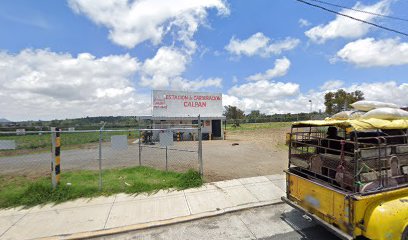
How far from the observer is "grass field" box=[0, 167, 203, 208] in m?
6.27

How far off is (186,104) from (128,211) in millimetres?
20508

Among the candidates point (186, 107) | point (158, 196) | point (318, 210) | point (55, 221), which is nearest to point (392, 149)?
point (318, 210)

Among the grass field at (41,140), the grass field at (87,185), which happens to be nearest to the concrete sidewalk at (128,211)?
the grass field at (87,185)

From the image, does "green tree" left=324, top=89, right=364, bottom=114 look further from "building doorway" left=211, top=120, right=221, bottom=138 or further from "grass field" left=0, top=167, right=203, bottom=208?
"grass field" left=0, top=167, right=203, bottom=208

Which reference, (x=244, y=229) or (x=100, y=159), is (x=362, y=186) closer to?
(x=244, y=229)

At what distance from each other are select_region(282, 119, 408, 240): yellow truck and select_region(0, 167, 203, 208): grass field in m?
3.78

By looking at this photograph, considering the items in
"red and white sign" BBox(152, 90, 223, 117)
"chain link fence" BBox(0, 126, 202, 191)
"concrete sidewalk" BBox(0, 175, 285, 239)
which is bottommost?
"concrete sidewalk" BBox(0, 175, 285, 239)

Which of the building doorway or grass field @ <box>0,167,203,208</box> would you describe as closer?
grass field @ <box>0,167,203,208</box>

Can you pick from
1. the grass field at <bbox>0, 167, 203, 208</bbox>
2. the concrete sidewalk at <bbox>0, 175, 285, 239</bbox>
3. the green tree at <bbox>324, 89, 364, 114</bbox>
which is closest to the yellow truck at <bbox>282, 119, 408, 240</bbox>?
the concrete sidewalk at <bbox>0, 175, 285, 239</bbox>

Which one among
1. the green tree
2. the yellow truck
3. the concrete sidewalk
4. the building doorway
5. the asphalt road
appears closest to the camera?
the yellow truck

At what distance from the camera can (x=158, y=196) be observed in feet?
21.4

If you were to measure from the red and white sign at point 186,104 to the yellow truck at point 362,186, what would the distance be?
2095 centimetres

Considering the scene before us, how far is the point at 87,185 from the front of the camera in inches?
283

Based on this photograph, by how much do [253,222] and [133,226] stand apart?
2.60 m
